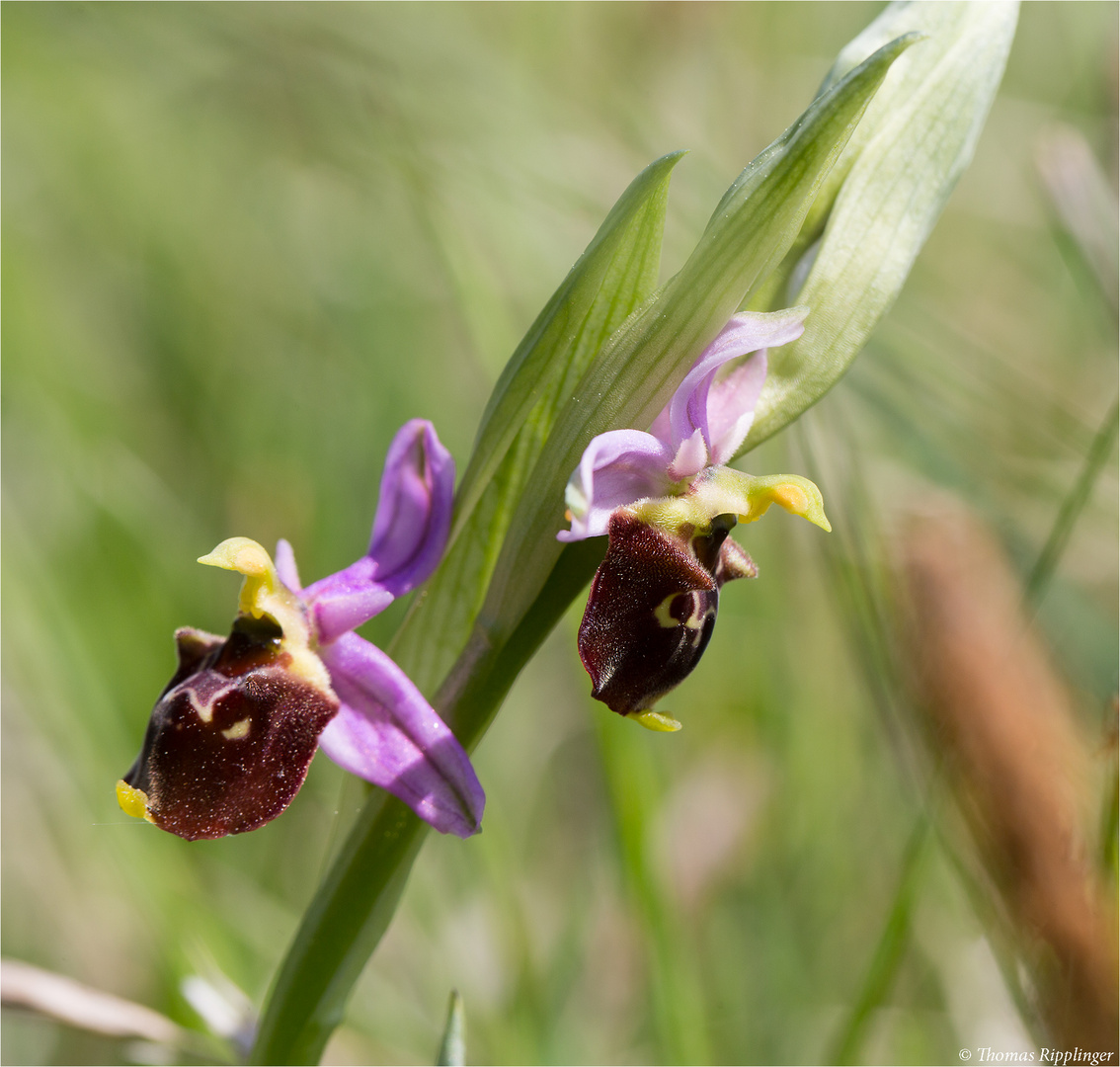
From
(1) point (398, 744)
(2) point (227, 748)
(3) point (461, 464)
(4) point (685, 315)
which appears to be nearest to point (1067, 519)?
→ (4) point (685, 315)

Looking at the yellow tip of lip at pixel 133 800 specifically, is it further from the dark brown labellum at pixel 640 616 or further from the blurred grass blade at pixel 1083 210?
the blurred grass blade at pixel 1083 210

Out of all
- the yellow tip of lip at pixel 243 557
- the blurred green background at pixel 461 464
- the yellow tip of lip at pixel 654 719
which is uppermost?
the yellow tip of lip at pixel 654 719

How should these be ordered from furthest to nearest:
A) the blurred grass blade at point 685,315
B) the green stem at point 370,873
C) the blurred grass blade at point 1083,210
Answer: the blurred grass blade at point 1083,210
the green stem at point 370,873
the blurred grass blade at point 685,315

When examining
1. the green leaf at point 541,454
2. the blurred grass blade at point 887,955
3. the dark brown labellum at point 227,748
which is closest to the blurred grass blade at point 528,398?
the green leaf at point 541,454

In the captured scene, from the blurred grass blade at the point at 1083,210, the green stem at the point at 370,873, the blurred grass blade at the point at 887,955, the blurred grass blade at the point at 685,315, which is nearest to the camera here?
the blurred grass blade at the point at 685,315

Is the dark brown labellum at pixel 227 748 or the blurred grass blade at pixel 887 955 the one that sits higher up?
the dark brown labellum at pixel 227 748

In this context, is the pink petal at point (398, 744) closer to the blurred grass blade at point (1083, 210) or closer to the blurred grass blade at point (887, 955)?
the blurred grass blade at point (887, 955)

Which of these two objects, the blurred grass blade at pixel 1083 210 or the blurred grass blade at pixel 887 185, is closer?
the blurred grass blade at pixel 887 185

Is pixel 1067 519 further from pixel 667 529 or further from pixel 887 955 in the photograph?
pixel 667 529
